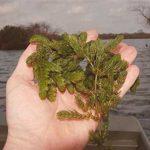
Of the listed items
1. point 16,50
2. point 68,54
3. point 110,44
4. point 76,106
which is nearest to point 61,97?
point 76,106

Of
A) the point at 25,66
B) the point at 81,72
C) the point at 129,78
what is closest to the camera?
the point at 81,72

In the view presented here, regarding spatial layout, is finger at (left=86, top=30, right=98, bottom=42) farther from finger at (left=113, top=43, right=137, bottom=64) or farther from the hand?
finger at (left=113, top=43, right=137, bottom=64)

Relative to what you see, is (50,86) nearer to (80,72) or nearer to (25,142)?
(80,72)

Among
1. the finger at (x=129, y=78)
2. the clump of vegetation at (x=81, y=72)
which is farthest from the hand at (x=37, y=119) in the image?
the clump of vegetation at (x=81, y=72)

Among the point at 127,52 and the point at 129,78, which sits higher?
the point at 127,52

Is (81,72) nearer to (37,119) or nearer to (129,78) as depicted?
(129,78)

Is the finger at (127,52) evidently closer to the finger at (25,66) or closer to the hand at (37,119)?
the hand at (37,119)

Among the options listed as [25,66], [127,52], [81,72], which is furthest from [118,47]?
[25,66]

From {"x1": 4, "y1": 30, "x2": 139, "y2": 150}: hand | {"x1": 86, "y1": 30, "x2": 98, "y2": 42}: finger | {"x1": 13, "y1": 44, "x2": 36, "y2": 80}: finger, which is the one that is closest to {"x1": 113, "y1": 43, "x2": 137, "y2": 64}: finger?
{"x1": 4, "y1": 30, "x2": 139, "y2": 150}: hand
